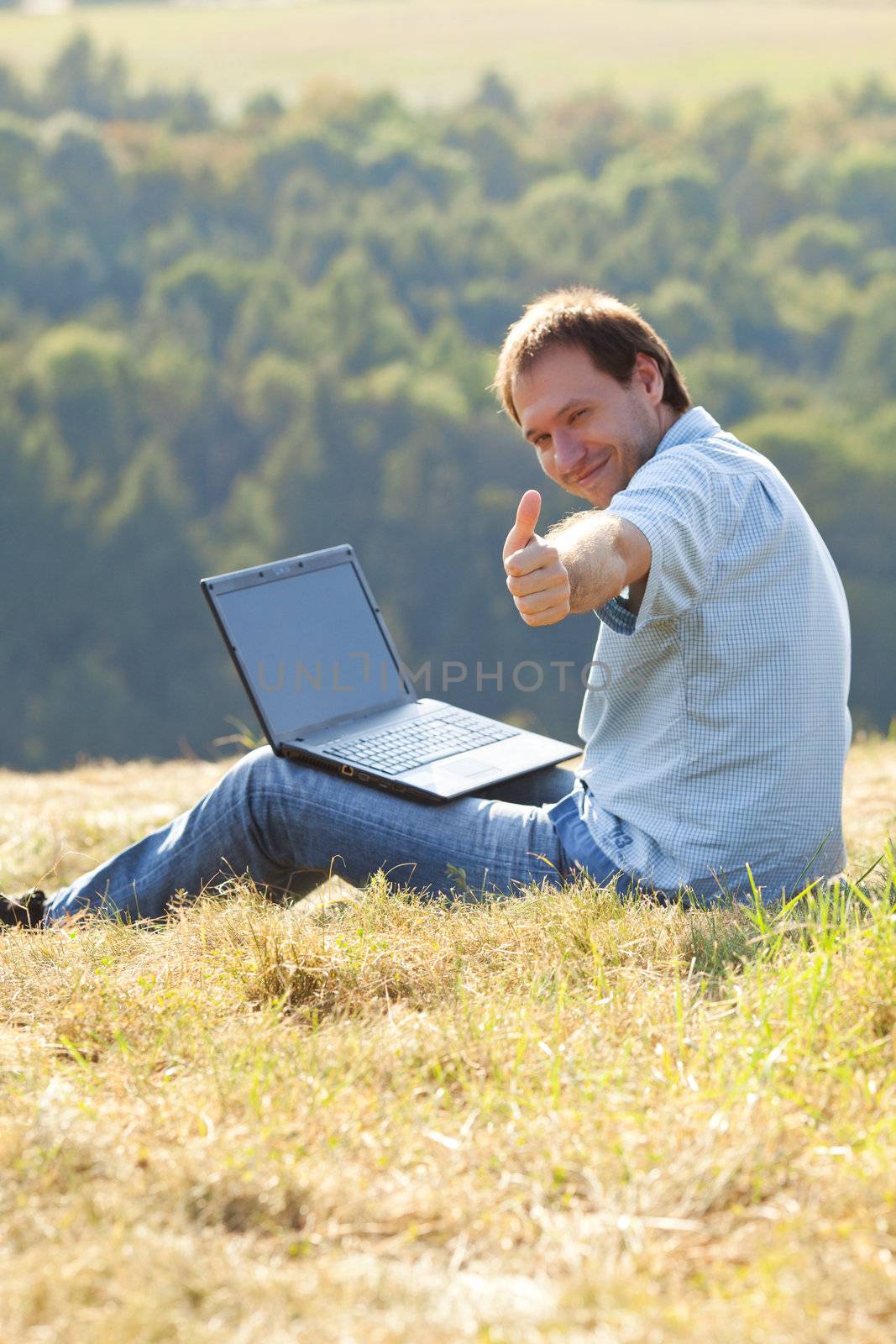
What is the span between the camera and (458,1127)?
1.62 m

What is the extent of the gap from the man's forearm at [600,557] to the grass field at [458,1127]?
0.50 meters

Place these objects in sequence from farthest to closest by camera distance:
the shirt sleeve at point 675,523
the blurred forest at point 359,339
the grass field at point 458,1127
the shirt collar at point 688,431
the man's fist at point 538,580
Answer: the blurred forest at point 359,339
the shirt collar at point 688,431
the shirt sleeve at point 675,523
the man's fist at point 538,580
the grass field at point 458,1127

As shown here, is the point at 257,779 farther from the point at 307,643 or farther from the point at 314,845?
the point at 307,643

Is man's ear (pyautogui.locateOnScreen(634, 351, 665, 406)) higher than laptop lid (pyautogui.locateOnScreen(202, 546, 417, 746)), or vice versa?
man's ear (pyautogui.locateOnScreen(634, 351, 665, 406))

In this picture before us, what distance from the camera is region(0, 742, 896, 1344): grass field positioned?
51.3 inches

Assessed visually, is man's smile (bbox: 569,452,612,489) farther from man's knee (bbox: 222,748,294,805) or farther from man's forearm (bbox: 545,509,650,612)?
man's knee (bbox: 222,748,294,805)

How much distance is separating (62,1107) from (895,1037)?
99cm

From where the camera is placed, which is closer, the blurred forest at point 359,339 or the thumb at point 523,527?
the thumb at point 523,527

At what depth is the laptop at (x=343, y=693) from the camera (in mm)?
2635

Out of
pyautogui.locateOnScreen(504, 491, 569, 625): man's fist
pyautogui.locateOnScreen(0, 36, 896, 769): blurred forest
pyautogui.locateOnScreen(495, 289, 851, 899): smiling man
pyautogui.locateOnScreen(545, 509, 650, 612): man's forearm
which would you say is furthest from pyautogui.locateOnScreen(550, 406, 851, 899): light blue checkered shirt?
pyautogui.locateOnScreen(0, 36, 896, 769): blurred forest

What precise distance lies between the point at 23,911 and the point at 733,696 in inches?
56.1

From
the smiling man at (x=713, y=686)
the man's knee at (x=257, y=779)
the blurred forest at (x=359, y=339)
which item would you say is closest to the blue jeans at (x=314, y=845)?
the man's knee at (x=257, y=779)

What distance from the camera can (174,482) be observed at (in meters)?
37.3

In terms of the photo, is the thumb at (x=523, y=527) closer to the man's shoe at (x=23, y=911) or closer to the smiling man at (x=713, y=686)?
the smiling man at (x=713, y=686)
